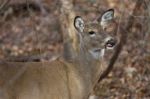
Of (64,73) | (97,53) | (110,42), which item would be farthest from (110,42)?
(64,73)

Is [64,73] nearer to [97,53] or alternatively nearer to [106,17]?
[97,53]

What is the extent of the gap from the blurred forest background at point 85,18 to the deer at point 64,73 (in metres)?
0.92

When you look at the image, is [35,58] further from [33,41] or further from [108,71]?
[33,41]

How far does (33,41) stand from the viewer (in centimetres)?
1561

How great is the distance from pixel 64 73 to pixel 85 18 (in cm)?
588

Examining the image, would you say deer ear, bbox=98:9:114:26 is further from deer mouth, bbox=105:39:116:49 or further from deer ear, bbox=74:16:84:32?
deer mouth, bbox=105:39:116:49

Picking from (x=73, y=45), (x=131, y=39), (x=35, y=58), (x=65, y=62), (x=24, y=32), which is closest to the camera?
(x=65, y=62)

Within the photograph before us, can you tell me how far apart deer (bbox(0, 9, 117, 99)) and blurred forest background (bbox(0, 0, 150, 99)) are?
92cm

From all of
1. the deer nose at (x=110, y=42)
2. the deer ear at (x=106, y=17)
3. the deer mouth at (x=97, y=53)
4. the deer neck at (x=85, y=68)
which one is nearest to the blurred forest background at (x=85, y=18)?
the deer ear at (x=106, y=17)

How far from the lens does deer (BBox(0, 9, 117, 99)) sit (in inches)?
340

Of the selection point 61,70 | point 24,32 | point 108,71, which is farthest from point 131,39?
point 61,70

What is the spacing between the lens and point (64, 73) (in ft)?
29.9

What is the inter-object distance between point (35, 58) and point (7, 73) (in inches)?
162

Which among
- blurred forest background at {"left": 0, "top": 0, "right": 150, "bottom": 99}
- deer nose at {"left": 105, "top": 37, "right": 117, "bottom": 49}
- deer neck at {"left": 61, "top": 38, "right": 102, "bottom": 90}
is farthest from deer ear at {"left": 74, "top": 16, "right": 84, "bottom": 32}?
blurred forest background at {"left": 0, "top": 0, "right": 150, "bottom": 99}
